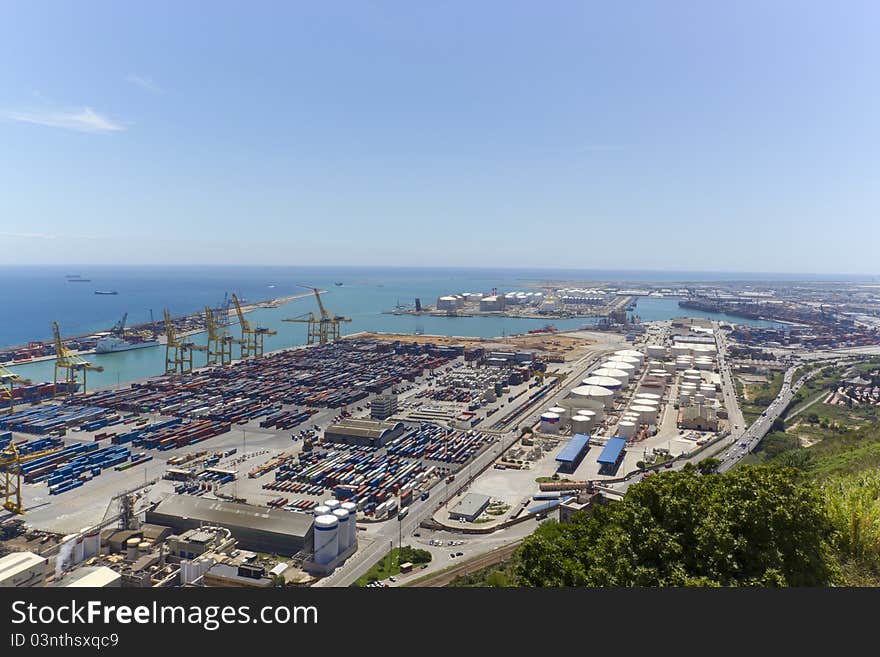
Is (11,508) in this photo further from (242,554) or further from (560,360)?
(560,360)

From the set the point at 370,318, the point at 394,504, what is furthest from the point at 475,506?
the point at 370,318

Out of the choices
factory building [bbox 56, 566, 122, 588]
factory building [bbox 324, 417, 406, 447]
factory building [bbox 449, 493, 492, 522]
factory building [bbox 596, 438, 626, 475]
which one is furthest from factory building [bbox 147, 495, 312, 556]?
factory building [bbox 596, 438, 626, 475]

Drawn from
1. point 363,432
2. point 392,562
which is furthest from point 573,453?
point 392,562

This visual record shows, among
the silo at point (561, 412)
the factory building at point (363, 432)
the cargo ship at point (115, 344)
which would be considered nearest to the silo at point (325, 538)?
the factory building at point (363, 432)

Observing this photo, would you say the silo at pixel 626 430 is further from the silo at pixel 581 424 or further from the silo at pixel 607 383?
the silo at pixel 607 383

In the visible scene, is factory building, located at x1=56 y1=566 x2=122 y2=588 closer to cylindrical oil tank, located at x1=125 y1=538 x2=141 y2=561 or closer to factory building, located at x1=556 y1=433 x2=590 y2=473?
cylindrical oil tank, located at x1=125 y1=538 x2=141 y2=561

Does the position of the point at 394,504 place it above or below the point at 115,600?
below
